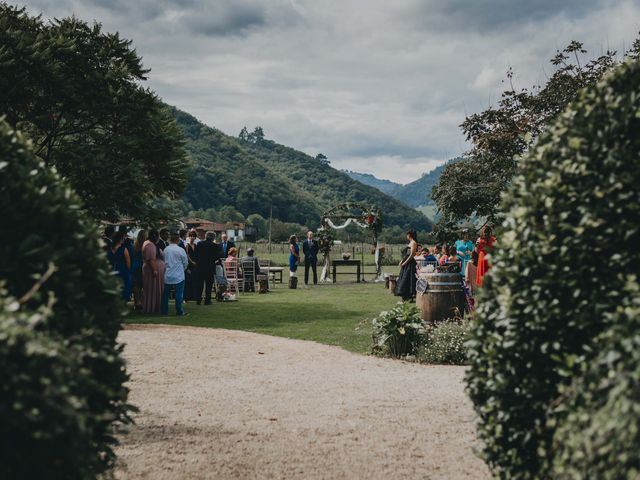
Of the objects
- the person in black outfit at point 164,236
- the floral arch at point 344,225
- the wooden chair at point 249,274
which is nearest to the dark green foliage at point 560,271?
the person in black outfit at point 164,236

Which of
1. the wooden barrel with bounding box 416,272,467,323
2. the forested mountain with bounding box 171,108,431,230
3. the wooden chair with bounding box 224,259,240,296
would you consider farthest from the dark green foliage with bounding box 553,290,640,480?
the forested mountain with bounding box 171,108,431,230

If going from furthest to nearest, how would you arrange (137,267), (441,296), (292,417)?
(137,267) → (441,296) → (292,417)

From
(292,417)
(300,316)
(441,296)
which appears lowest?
(292,417)

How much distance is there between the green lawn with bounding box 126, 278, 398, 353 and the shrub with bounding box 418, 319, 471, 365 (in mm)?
1120

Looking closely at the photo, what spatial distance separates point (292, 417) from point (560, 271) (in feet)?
13.1

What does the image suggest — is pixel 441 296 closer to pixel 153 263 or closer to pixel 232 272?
pixel 153 263

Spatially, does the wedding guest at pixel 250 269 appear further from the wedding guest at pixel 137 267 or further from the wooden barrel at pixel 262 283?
the wedding guest at pixel 137 267

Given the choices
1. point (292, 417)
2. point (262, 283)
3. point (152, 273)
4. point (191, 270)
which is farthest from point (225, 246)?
point (292, 417)

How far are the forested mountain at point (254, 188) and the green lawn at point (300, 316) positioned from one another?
219 ft

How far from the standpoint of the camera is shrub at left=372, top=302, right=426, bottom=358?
9.74m

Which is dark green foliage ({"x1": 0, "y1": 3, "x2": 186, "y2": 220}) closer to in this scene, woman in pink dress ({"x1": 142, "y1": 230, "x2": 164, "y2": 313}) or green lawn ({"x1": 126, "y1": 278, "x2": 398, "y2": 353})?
woman in pink dress ({"x1": 142, "y1": 230, "x2": 164, "y2": 313})

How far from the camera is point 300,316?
50.2 ft

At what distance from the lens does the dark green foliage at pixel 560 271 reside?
2.89 meters

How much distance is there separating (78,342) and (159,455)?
2.68 metres
